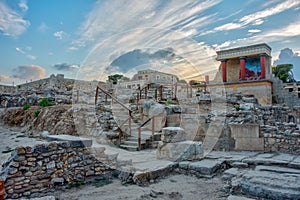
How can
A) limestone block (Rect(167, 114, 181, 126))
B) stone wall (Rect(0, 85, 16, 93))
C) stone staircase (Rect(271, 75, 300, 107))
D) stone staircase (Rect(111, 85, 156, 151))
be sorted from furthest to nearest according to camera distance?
stone wall (Rect(0, 85, 16, 93)), stone staircase (Rect(271, 75, 300, 107)), limestone block (Rect(167, 114, 181, 126)), stone staircase (Rect(111, 85, 156, 151))

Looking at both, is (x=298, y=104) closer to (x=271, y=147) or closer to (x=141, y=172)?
(x=271, y=147)

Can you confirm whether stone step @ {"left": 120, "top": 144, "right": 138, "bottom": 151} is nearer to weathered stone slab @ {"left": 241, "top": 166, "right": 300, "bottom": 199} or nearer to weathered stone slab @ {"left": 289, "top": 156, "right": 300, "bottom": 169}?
weathered stone slab @ {"left": 241, "top": 166, "right": 300, "bottom": 199}

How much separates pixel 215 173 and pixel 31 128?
7644 mm

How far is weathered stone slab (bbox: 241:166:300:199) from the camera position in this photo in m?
3.26

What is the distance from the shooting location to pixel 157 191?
159 inches

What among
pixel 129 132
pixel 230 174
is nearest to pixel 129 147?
pixel 129 132

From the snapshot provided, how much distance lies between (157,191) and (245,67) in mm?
19074

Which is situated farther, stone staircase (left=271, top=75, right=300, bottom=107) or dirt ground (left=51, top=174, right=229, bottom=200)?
stone staircase (left=271, top=75, right=300, bottom=107)

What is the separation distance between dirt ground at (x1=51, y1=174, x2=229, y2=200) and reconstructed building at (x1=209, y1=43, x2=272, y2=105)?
13266 millimetres

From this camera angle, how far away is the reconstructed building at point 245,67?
1644 centimetres

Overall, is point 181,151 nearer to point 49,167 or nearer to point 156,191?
point 156,191

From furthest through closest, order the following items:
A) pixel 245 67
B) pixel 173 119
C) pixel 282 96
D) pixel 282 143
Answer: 1. pixel 245 67
2. pixel 282 96
3. pixel 173 119
4. pixel 282 143

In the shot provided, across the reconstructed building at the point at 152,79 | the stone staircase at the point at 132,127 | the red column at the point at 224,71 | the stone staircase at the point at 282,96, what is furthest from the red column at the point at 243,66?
the stone staircase at the point at 132,127

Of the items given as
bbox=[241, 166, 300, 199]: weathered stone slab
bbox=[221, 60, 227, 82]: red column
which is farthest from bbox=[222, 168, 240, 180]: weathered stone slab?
bbox=[221, 60, 227, 82]: red column
